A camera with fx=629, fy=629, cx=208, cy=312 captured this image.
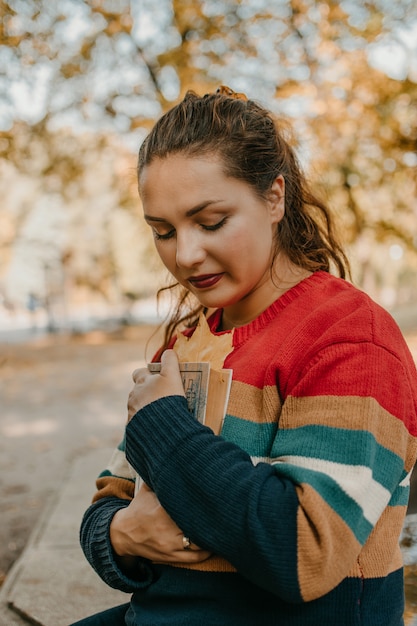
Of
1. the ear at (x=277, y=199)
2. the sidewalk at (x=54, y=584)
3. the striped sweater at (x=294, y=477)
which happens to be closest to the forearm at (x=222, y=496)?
the striped sweater at (x=294, y=477)

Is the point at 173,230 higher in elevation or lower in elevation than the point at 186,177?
lower

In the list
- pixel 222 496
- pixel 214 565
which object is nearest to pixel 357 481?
pixel 222 496

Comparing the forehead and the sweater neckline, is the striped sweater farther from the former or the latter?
the forehead

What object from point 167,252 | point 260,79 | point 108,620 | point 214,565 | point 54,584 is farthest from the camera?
point 260,79

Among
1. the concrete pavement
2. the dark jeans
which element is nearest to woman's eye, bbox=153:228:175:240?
the dark jeans

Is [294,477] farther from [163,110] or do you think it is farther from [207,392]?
[163,110]

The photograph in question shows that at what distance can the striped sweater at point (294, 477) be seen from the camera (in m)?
1.03

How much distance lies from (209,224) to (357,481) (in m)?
0.58

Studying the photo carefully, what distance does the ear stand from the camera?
1406 mm

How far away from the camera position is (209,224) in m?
1.29

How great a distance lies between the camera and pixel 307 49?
973 cm

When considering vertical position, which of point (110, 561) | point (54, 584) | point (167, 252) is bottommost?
point (54, 584)

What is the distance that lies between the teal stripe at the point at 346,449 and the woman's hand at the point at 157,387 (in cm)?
26

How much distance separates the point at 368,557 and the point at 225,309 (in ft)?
2.25
